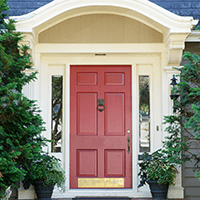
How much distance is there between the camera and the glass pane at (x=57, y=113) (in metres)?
4.83

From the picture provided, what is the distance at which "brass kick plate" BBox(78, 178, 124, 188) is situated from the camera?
15.5 feet

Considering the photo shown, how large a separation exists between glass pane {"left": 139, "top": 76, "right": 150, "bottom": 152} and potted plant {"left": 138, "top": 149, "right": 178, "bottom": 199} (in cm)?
31

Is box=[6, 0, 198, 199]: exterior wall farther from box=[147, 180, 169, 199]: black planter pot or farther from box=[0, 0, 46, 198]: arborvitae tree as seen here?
box=[0, 0, 46, 198]: arborvitae tree

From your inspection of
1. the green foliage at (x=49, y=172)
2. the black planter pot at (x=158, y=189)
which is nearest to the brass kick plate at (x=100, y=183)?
the green foliage at (x=49, y=172)

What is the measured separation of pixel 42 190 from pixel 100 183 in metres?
0.86

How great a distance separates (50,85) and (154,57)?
159cm

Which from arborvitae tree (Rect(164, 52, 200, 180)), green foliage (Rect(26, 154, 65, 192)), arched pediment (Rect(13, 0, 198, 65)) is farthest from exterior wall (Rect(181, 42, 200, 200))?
green foliage (Rect(26, 154, 65, 192))

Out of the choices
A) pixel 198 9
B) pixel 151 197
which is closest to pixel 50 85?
pixel 151 197

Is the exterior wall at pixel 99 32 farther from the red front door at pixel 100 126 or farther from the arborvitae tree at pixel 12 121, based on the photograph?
the arborvitae tree at pixel 12 121

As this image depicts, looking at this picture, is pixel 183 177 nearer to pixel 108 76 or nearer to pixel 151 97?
pixel 151 97

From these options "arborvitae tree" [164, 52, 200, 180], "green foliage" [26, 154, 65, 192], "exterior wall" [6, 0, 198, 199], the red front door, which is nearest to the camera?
"arborvitae tree" [164, 52, 200, 180]

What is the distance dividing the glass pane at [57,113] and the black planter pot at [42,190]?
643mm

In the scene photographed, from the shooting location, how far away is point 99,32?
4.79 m

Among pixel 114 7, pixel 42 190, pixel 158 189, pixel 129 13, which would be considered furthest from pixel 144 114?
pixel 42 190
